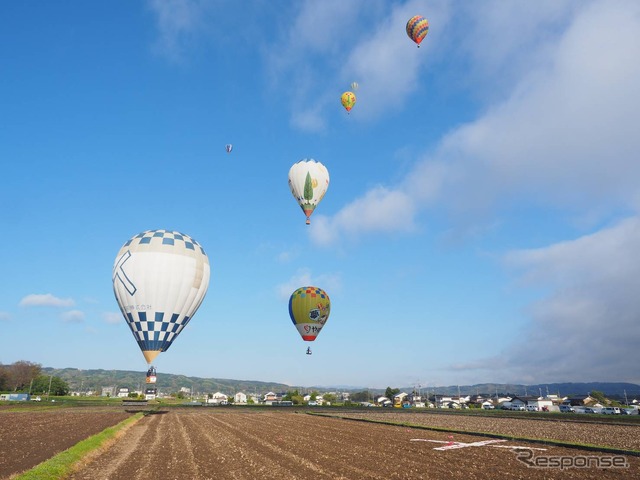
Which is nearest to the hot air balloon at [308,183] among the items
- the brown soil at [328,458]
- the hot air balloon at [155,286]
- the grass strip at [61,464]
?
the hot air balloon at [155,286]

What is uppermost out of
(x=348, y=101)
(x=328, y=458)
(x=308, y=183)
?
(x=348, y=101)

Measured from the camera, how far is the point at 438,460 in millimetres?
→ 21812

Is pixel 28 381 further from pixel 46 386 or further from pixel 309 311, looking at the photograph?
pixel 309 311

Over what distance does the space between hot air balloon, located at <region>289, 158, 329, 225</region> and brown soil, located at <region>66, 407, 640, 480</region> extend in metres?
33.6

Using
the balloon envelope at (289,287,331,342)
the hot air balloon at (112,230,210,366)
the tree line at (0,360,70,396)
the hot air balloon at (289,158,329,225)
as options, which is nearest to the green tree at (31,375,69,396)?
the tree line at (0,360,70,396)

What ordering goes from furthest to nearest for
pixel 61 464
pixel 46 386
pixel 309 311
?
pixel 46 386, pixel 309 311, pixel 61 464

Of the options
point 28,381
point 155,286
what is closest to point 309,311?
point 155,286

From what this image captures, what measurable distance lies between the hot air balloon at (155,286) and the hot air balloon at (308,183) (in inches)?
741

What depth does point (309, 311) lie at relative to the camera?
70.0 meters

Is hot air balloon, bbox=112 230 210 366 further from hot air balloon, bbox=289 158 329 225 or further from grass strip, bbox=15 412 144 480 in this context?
hot air balloon, bbox=289 158 329 225

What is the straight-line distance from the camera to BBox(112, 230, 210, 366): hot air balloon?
44.1 m

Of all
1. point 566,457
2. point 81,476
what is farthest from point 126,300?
point 566,457

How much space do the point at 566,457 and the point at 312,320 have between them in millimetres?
49074

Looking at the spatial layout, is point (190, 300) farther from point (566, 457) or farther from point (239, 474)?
point (566, 457)
